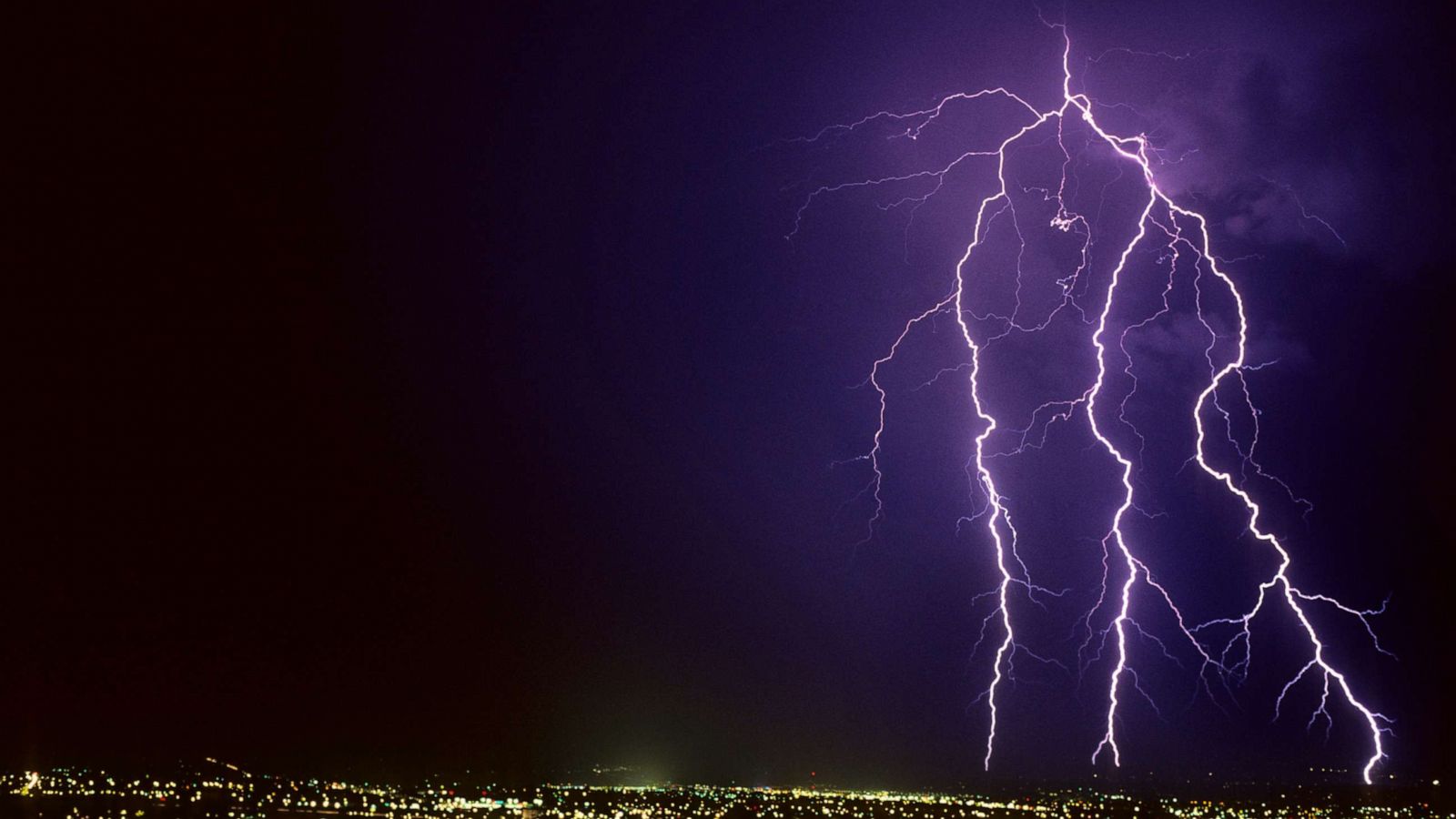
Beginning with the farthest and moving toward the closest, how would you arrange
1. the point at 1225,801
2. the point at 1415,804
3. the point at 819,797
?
the point at 819,797
the point at 1225,801
the point at 1415,804

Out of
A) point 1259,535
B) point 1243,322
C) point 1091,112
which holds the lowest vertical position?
point 1259,535

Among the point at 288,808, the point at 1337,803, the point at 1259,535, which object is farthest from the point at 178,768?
the point at 1259,535

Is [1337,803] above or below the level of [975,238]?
below

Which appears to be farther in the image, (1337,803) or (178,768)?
(178,768)

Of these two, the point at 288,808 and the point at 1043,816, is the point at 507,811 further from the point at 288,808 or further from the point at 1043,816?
the point at 1043,816

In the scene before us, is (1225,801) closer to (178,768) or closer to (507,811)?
(507,811)

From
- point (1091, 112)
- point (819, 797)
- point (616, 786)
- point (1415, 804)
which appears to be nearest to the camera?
point (1091, 112)
